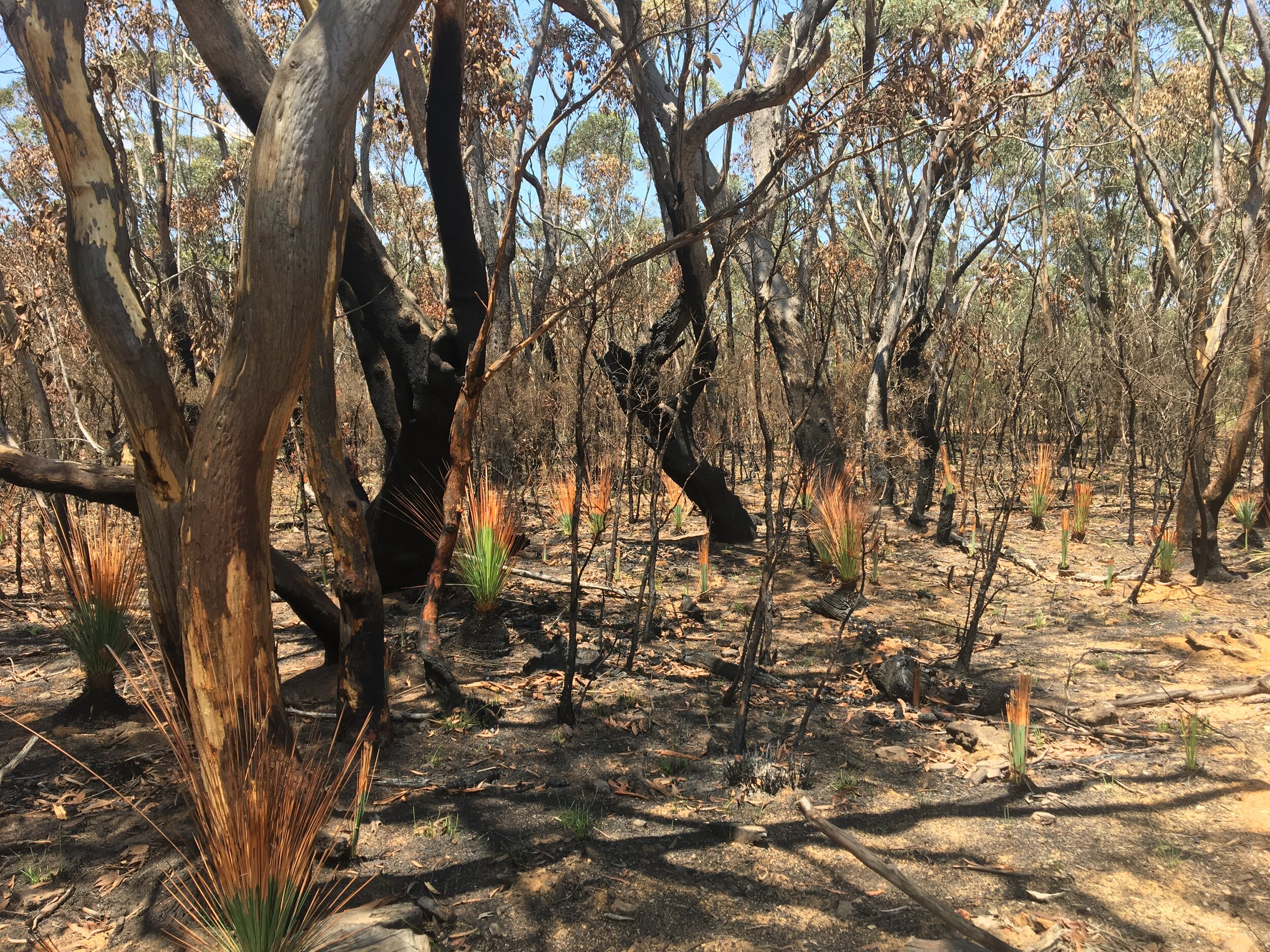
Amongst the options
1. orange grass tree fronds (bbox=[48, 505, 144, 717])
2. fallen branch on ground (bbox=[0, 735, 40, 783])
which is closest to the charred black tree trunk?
orange grass tree fronds (bbox=[48, 505, 144, 717])

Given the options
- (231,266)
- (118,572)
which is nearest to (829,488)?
(118,572)

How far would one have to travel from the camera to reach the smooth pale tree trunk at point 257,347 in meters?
2.44

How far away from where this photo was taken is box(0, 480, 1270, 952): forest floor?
2.59m

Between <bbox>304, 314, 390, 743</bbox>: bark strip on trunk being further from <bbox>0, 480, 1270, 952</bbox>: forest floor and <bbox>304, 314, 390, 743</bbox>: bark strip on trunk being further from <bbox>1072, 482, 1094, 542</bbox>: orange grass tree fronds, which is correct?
<bbox>1072, 482, 1094, 542</bbox>: orange grass tree fronds

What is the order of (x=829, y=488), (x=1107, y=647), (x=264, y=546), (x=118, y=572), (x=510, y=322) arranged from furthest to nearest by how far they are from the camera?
(x=510, y=322)
(x=829, y=488)
(x=1107, y=647)
(x=118, y=572)
(x=264, y=546)

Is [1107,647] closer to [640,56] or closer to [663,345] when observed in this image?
[663,345]

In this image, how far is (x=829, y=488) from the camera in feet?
23.1

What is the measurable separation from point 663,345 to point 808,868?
193 inches

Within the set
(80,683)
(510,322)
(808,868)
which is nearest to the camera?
(808,868)

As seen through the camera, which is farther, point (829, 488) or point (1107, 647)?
point (829, 488)

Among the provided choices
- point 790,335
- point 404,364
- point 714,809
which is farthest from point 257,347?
point 790,335

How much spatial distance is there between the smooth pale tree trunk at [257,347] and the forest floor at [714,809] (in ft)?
2.53

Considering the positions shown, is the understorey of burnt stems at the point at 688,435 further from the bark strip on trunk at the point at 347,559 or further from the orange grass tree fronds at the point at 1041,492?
the orange grass tree fronds at the point at 1041,492

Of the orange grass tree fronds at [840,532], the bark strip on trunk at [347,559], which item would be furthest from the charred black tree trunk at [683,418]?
the bark strip on trunk at [347,559]
